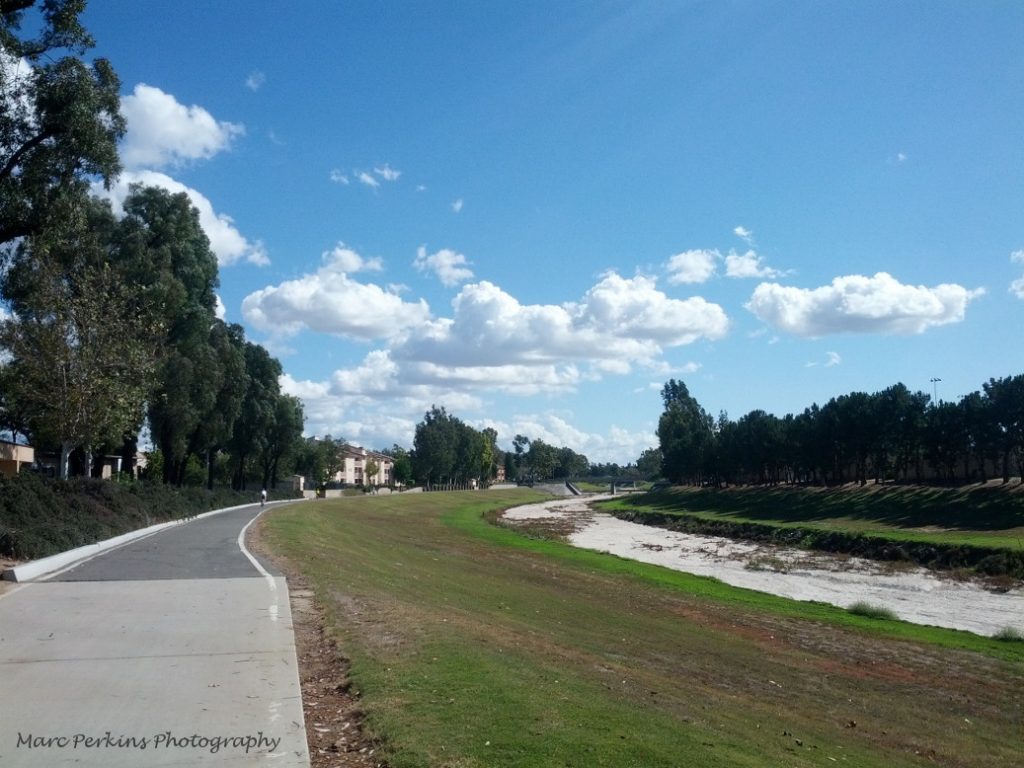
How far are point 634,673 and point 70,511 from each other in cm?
2124

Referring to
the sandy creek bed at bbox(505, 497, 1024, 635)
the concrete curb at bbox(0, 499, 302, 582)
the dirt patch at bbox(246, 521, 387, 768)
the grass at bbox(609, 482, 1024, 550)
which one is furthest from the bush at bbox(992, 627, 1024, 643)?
the concrete curb at bbox(0, 499, 302, 582)

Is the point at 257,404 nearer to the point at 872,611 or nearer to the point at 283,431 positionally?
the point at 283,431

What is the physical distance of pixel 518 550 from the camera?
1914 inches

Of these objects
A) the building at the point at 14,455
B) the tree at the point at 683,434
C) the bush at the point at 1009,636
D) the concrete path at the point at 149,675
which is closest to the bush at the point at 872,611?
the bush at the point at 1009,636

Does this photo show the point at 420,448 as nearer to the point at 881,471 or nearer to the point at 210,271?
the point at 881,471

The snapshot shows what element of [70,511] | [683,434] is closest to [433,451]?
[683,434]

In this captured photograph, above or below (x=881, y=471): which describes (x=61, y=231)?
above

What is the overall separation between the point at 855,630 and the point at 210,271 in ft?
129

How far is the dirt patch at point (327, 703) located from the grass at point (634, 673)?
0.20 meters

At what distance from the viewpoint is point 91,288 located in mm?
37094

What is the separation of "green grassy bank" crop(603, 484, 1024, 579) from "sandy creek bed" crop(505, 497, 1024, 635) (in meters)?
2.60

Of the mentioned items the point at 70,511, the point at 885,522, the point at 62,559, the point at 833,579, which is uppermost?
the point at 70,511

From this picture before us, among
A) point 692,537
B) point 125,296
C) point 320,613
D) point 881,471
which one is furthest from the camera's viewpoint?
point 881,471

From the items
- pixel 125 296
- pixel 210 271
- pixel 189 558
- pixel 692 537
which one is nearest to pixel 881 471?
pixel 692 537
